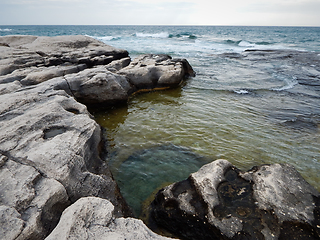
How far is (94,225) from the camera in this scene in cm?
→ 236

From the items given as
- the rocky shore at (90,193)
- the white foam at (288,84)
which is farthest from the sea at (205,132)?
the rocky shore at (90,193)

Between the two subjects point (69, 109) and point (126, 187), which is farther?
point (69, 109)

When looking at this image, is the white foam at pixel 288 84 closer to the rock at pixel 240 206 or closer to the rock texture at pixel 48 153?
the rock texture at pixel 48 153

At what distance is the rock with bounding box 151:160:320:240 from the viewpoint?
315cm

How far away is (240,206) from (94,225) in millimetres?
2383

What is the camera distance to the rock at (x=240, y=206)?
3.15m

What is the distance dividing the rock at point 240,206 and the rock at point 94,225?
4.14ft

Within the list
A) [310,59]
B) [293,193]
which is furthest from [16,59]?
[310,59]

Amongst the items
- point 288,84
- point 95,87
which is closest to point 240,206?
point 95,87

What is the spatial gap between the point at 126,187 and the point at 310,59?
2484 centimetres

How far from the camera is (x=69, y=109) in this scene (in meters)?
5.82

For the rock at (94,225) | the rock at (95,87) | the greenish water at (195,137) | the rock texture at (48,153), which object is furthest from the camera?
the rock at (95,87)

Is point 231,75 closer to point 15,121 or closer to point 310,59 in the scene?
point 310,59

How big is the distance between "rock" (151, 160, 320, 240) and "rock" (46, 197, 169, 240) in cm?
126
